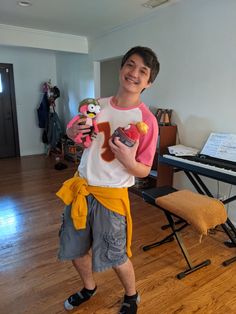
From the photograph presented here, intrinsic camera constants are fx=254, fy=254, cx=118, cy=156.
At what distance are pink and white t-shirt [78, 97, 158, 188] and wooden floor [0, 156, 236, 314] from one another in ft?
2.95

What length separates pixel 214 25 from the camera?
8.41 ft

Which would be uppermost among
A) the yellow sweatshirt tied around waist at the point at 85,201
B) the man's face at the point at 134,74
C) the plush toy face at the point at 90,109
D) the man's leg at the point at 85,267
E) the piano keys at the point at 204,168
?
the man's face at the point at 134,74

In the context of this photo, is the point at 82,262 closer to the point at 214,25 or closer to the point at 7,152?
the point at 214,25

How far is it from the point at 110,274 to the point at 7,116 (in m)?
4.53

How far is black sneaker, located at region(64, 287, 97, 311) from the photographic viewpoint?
157 cm

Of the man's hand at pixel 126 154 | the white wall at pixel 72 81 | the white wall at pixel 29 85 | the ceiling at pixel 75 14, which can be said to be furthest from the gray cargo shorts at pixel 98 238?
the white wall at pixel 29 85

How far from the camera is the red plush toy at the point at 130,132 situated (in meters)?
1.07

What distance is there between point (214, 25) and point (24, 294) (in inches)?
114

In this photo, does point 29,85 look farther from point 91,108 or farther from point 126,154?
point 126,154

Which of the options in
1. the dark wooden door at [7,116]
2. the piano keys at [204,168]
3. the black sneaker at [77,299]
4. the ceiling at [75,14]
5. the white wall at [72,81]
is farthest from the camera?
the dark wooden door at [7,116]

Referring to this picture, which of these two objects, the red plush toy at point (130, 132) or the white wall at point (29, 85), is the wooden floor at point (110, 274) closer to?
the red plush toy at point (130, 132)

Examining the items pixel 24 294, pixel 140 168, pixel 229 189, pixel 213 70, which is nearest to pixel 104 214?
pixel 140 168

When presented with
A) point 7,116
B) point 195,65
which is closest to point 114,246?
point 195,65

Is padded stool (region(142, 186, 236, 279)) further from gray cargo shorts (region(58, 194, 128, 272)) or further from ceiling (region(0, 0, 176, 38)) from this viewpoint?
ceiling (region(0, 0, 176, 38))
